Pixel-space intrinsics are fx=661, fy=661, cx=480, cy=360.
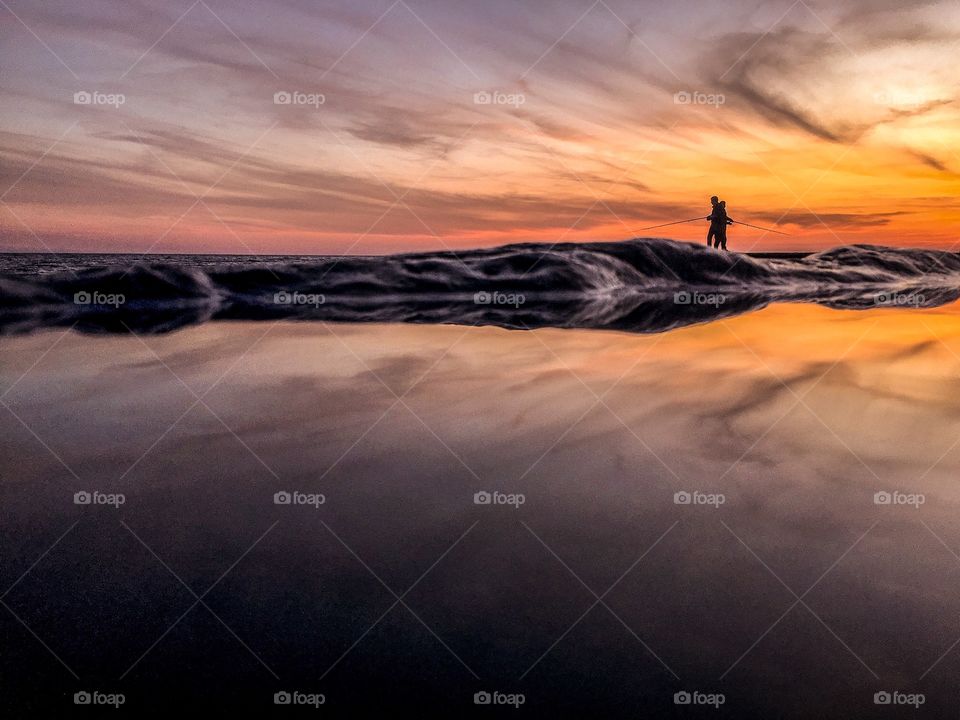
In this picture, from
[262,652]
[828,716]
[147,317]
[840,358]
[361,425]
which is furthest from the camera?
[147,317]

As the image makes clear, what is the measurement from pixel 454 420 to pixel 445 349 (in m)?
3.27

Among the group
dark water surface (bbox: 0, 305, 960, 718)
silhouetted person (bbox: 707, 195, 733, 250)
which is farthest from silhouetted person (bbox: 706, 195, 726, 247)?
dark water surface (bbox: 0, 305, 960, 718)

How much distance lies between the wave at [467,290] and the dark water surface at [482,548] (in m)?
5.24

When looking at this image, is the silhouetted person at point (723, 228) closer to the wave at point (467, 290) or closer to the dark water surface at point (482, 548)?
the wave at point (467, 290)

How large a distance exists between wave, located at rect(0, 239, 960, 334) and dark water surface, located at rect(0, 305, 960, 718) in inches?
206

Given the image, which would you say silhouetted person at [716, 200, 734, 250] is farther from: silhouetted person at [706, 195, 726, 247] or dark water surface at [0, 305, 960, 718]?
dark water surface at [0, 305, 960, 718]

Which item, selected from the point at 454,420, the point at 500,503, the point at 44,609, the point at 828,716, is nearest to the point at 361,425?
the point at 454,420

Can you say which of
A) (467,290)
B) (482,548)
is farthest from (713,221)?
(482,548)

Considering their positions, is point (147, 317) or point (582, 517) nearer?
point (582, 517)

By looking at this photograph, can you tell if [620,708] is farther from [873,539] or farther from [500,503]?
[873,539]

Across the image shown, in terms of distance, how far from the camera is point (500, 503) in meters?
3.46

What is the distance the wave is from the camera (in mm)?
11961

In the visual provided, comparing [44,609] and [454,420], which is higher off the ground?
[454,420]

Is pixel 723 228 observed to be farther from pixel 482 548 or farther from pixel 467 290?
pixel 482 548
